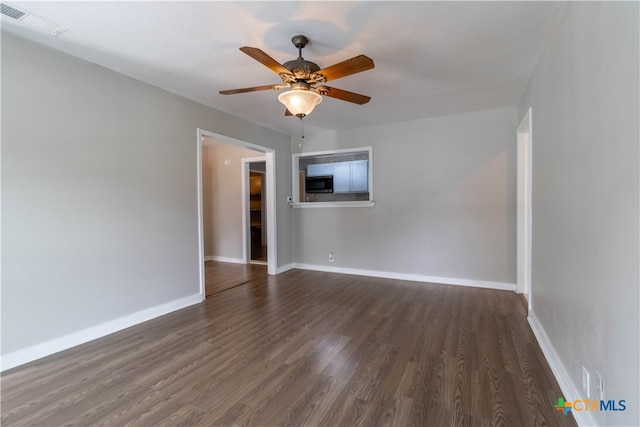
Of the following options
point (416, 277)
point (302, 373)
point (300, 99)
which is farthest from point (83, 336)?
point (416, 277)

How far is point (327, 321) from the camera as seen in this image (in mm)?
2957

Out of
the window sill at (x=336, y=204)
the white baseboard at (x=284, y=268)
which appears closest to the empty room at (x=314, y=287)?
the white baseboard at (x=284, y=268)

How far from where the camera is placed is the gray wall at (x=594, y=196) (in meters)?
1.11

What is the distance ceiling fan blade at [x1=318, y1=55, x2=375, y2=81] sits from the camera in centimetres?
183

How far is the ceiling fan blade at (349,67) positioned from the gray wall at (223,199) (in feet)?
13.1

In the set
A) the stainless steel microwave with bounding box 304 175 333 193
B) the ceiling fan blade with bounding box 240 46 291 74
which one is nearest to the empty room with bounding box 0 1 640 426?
the ceiling fan blade with bounding box 240 46 291 74

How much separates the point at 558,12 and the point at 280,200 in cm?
416

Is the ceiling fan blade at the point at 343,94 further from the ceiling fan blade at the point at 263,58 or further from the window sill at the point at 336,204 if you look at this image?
the window sill at the point at 336,204

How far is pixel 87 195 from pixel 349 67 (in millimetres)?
2489

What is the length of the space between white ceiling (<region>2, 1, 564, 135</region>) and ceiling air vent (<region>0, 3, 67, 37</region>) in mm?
57

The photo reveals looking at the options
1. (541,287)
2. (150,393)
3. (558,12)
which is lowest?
(150,393)

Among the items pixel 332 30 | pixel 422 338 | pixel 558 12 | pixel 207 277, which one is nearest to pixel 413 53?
pixel 332 30

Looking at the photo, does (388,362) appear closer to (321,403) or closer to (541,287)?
(321,403)

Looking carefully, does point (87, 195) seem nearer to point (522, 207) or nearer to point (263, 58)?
point (263, 58)
